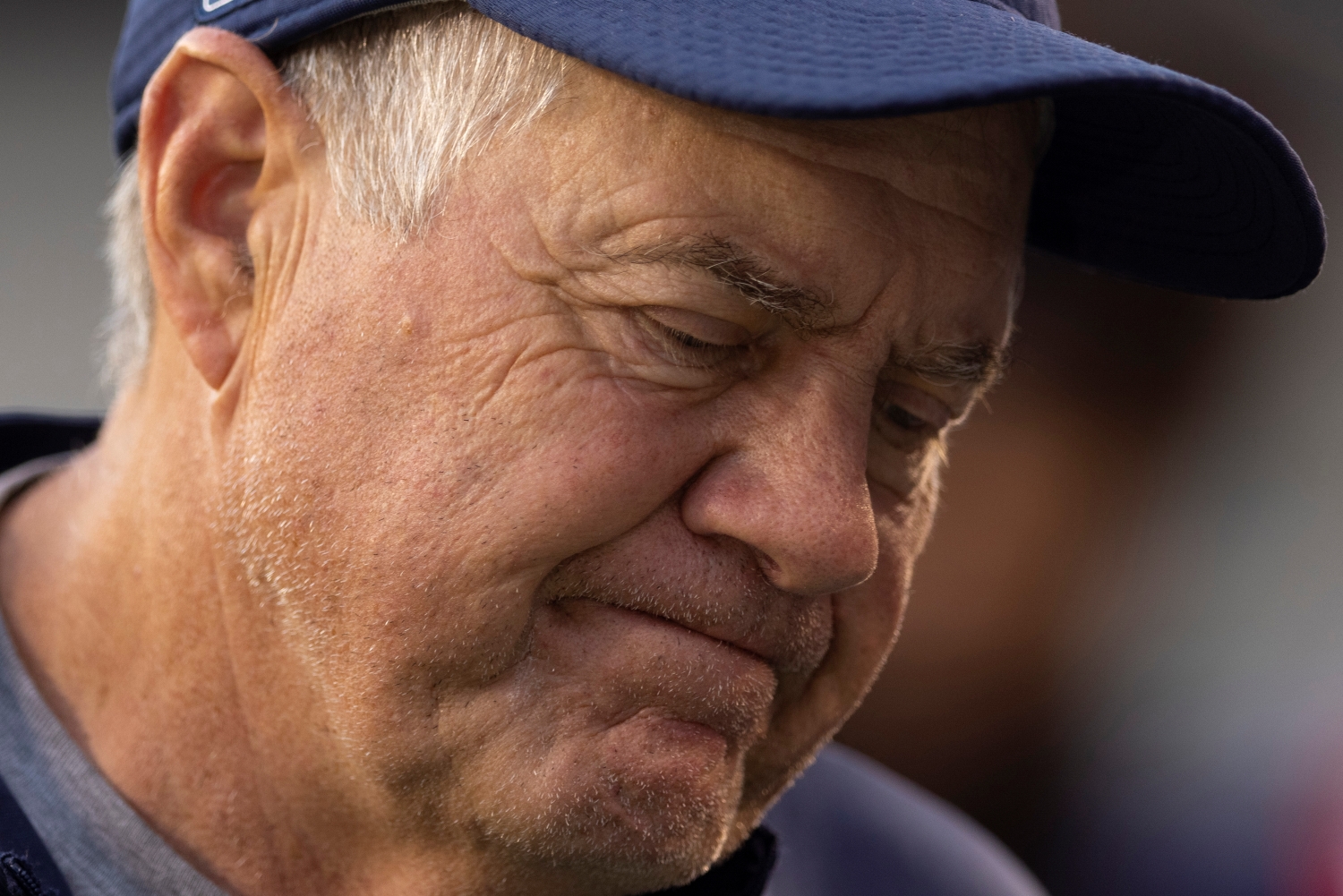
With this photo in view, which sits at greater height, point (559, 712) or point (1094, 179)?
point (1094, 179)

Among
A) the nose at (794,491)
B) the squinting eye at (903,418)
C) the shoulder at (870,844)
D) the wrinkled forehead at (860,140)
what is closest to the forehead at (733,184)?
the wrinkled forehead at (860,140)

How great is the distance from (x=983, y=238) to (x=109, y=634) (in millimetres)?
1233

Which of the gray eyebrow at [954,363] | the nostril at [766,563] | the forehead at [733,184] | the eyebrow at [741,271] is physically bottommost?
the nostril at [766,563]

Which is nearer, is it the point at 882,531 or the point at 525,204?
the point at 525,204

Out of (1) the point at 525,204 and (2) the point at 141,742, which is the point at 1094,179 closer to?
(1) the point at 525,204

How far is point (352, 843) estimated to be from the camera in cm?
156

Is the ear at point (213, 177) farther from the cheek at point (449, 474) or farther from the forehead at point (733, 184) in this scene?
the forehead at point (733, 184)

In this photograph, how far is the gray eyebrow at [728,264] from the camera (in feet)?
4.37

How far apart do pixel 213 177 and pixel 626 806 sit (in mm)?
904

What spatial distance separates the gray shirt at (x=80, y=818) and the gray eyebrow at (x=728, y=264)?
92 cm

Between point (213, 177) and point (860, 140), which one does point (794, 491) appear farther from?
point (213, 177)

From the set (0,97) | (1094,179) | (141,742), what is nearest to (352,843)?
(141,742)

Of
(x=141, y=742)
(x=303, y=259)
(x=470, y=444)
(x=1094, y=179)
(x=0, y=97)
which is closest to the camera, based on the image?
(x=470, y=444)

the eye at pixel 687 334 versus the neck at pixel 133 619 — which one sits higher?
the eye at pixel 687 334
